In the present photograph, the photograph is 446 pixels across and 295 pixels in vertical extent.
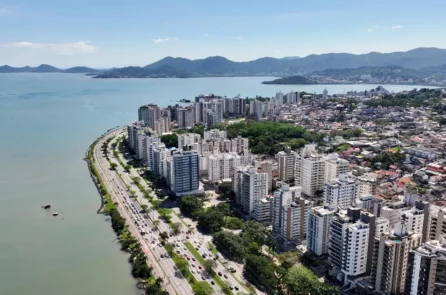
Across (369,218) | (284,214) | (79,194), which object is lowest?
(79,194)

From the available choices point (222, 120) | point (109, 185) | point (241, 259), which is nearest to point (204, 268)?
point (241, 259)

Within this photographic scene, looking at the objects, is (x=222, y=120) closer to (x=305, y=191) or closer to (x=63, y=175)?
(x=63, y=175)

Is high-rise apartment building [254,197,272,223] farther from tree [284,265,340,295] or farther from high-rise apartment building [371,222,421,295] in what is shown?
high-rise apartment building [371,222,421,295]

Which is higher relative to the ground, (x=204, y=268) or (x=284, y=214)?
(x=284, y=214)

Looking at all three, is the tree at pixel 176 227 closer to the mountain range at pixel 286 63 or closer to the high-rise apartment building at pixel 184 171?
the high-rise apartment building at pixel 184 171

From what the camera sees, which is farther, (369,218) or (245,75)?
(245,75)

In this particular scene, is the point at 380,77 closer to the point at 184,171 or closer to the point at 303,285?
the point at 184,171
